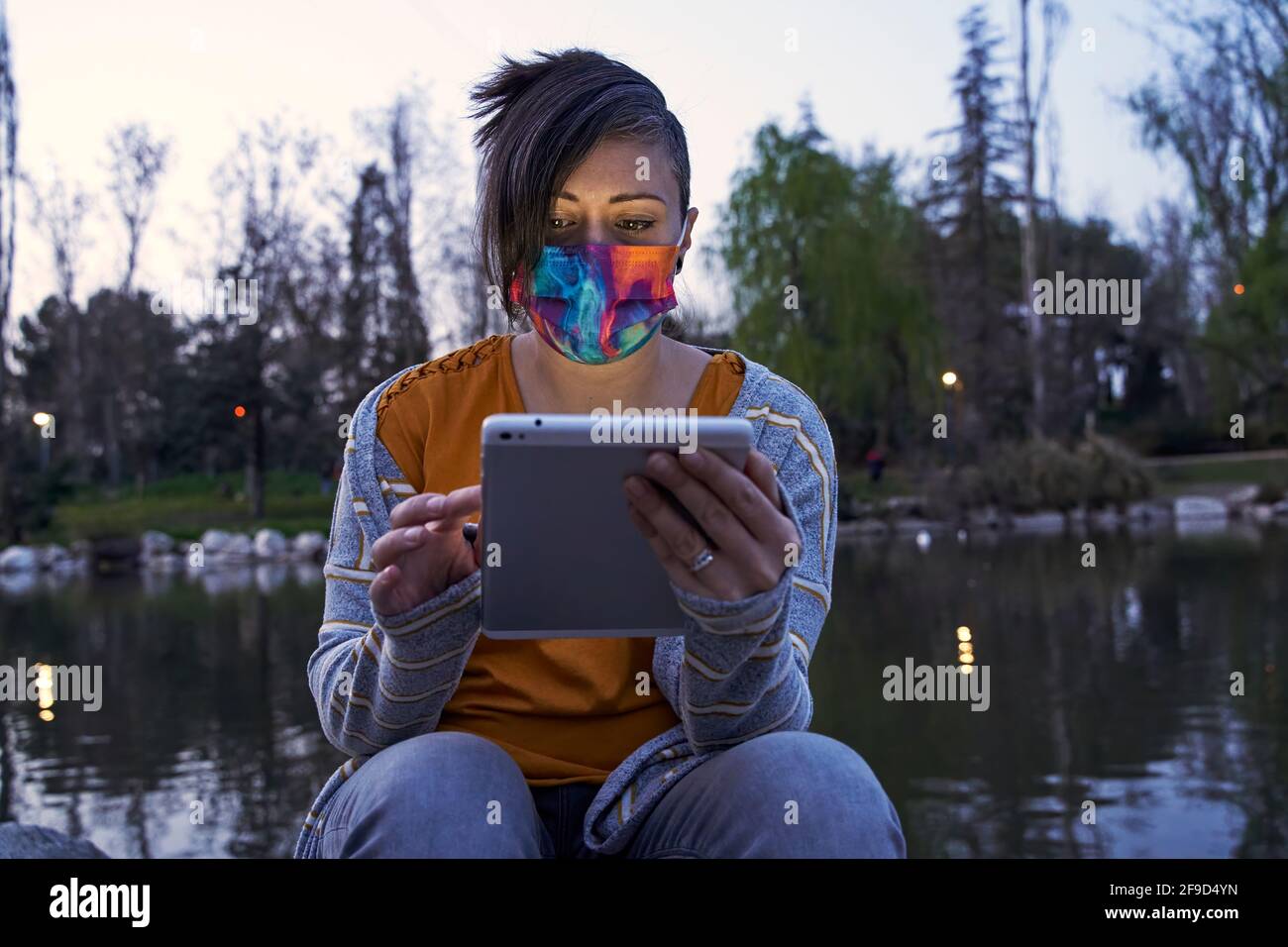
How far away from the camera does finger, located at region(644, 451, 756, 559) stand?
117cm

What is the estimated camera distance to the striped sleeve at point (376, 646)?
52.0 inches

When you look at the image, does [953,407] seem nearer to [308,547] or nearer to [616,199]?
[308,547]

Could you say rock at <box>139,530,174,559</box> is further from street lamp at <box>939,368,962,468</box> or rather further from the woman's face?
the woman's face

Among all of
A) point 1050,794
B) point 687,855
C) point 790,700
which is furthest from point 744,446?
point 1050,794

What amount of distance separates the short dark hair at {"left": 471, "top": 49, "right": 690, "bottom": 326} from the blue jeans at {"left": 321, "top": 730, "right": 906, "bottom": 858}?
2.11ft

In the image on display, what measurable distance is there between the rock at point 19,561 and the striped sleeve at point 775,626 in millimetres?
17375

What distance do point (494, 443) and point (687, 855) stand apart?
0.51 meters

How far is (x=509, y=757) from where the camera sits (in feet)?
4.66

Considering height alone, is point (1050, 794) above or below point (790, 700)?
below

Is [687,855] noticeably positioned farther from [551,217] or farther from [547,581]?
[551,217]

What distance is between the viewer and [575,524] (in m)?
1.26
